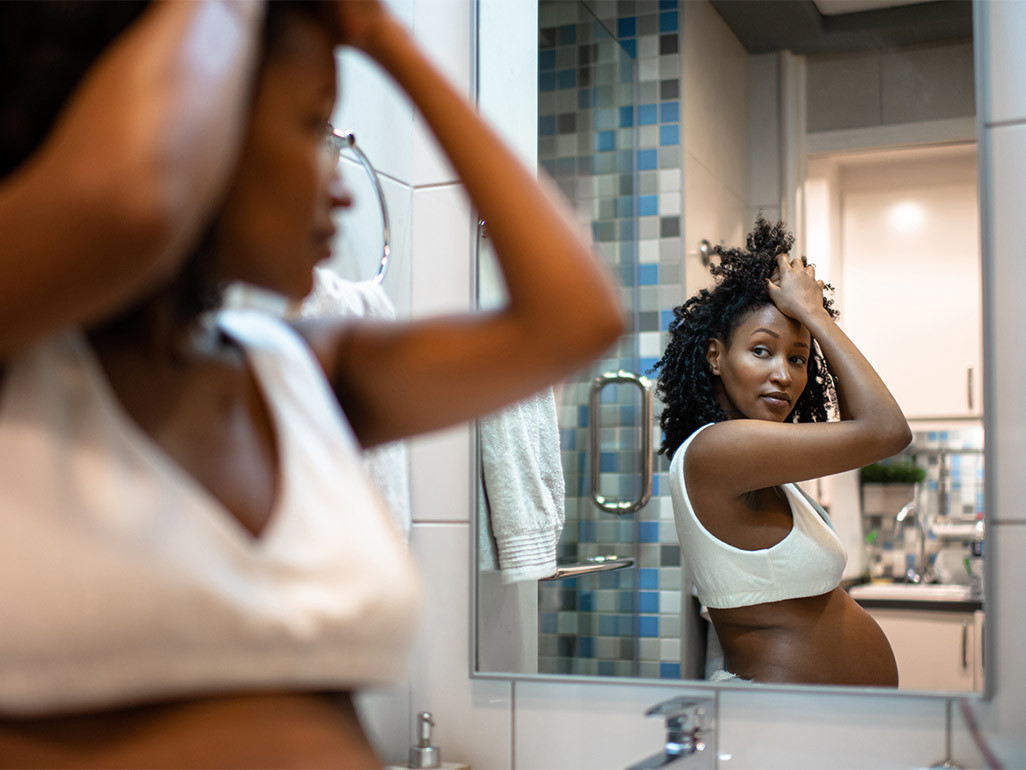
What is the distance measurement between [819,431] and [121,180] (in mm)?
906

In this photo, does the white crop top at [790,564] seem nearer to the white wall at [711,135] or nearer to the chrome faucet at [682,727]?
the chrome faucet at [682,727]

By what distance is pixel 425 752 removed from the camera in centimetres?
127

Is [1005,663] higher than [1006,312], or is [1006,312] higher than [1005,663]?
[1006,312]

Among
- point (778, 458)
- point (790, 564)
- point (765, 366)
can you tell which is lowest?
point (790, 564)

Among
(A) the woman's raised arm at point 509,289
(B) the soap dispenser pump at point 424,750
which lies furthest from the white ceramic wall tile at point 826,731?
(A) the woman's raised arm at point 509,289

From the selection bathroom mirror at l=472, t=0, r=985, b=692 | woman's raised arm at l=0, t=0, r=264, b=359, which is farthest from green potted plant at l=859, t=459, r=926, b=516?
woman's raised arm at l=0, t=0, r=264, b=359

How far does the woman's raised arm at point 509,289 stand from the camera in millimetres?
548

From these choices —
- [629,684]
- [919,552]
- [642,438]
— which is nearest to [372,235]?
[642,438]

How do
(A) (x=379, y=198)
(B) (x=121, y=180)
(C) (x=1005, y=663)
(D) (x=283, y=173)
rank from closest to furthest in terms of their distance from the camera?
(B) (x=121, y=180) → (D) (x=283, y=173) → (C) (x=1005, y=663) → (A) (x=379, y=198)

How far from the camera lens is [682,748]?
111cm

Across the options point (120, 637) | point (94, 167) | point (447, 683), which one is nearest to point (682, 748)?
point (447, 683)

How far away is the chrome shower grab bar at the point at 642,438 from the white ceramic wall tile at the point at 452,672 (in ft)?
0.65

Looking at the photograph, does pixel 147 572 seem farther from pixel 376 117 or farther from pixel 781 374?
pixel 376 117

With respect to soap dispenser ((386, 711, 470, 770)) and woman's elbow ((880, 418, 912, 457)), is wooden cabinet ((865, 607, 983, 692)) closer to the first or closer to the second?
woman's elbow ((880, 418, 912, 457))
